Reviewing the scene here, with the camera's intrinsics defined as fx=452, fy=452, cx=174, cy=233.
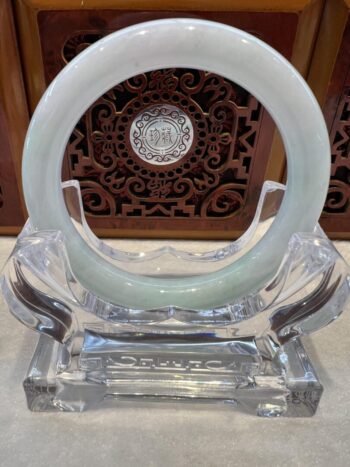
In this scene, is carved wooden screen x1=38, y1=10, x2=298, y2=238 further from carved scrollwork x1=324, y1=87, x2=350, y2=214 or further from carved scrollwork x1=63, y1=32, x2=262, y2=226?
carved scrollwork x1=324, y1=87, x2=350, y2=214

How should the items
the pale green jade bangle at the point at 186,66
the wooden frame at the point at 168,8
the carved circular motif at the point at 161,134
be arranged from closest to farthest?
the pale green jade bangle at the point at 186,66
the wooden frame at the point at 168,8
the carved circular motif at the point at 161,134

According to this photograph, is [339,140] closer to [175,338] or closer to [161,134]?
[161,134]

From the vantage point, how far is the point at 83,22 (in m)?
0.66

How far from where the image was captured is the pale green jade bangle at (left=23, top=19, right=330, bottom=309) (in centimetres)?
46

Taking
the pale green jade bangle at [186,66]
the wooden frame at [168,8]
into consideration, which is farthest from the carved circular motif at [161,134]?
the pale green jade bangle at [186,66]

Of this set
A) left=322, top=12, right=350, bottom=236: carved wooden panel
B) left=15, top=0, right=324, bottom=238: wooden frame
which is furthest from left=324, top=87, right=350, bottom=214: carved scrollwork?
left=15, top=0, right=324, bottom=238: wooden frame

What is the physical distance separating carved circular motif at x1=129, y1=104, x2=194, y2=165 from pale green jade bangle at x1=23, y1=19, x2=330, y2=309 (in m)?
0.26

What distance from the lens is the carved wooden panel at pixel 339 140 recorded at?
71cm

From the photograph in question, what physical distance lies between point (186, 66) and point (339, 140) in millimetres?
420

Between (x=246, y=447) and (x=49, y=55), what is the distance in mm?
600

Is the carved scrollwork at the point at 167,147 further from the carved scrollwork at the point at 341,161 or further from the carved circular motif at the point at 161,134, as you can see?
the carved scrollwork at the point at 341,161

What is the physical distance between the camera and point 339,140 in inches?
31.4

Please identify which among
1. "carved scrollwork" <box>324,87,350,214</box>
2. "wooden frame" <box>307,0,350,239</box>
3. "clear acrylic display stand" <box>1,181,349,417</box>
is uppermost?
"wooden frame" <box>307,0,350,239</box>

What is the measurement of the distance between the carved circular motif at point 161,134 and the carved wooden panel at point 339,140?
0.24 meters
